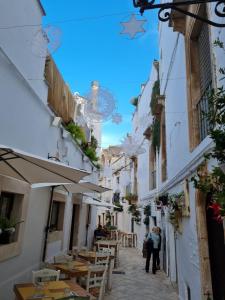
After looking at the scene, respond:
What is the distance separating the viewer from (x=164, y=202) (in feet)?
29.6

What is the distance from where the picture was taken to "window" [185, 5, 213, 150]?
563cm

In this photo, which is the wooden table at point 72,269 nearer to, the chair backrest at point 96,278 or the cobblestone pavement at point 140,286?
the chair backrest at point 96,278

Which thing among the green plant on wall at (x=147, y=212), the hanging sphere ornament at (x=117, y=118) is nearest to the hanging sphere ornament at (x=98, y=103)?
the hanging sphere ornament at (x=117, y=118)

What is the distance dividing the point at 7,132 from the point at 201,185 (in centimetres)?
354

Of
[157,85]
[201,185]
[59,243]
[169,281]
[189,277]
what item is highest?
[157,85]

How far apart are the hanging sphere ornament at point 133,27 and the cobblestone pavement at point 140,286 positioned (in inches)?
262

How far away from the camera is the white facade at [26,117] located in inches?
188

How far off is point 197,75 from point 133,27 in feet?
10.0

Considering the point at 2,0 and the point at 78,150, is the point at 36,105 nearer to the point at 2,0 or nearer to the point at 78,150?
the point at 2,0

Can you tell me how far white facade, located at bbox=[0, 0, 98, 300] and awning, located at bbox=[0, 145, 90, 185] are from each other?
23.0 inches

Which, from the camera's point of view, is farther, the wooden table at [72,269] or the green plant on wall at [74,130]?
the green plant on wall at [74,130]

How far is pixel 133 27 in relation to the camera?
3.50 metres

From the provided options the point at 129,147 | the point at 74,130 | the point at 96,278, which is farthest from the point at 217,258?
the point at 74,130

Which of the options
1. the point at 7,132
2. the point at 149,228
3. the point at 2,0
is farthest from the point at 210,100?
the point at 149,228
